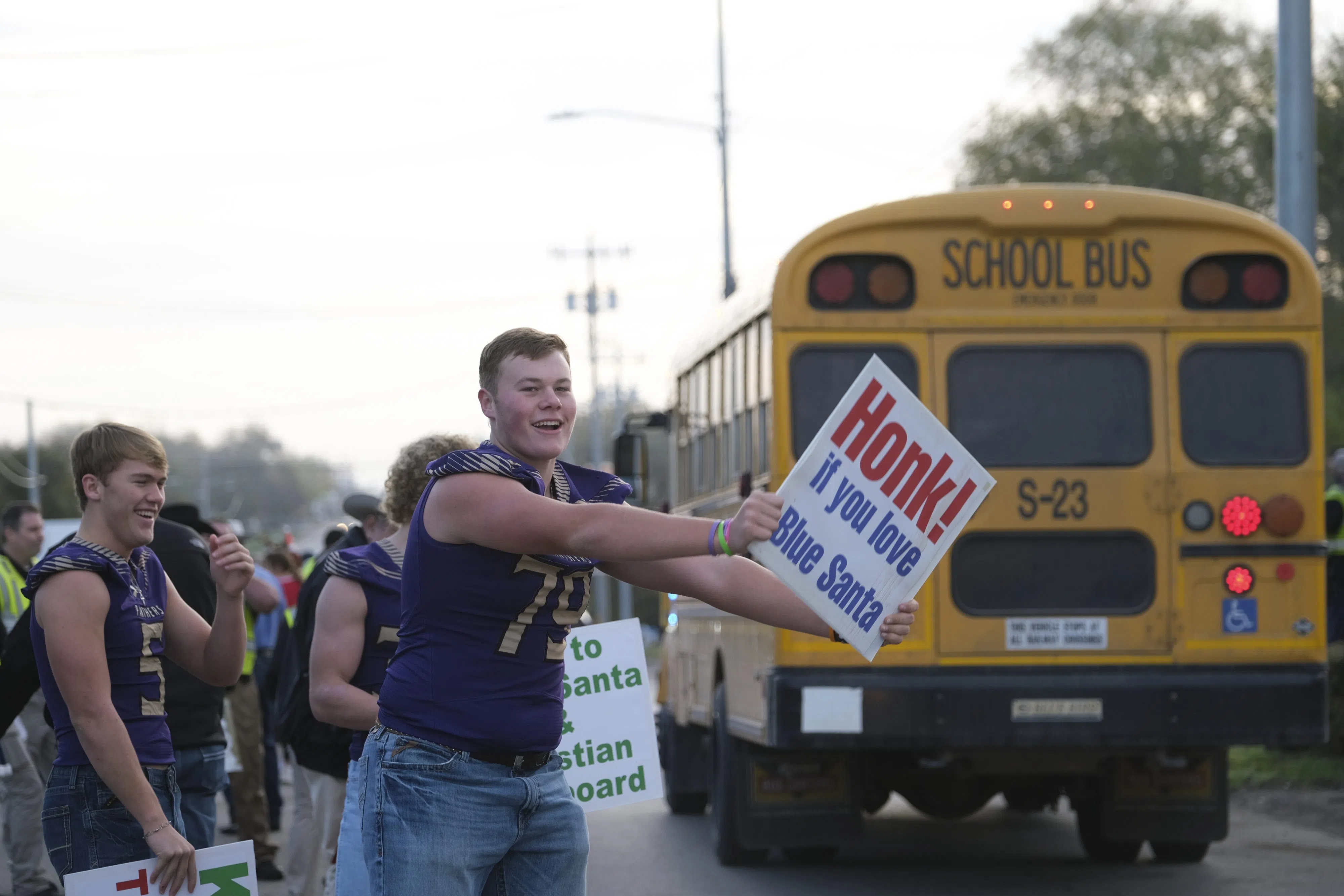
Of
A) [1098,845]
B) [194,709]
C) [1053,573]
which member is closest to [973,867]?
[1098,845]

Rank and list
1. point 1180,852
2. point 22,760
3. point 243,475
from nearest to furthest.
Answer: point 22,760 < point 1180,852 < point 243,475

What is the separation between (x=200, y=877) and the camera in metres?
4.58

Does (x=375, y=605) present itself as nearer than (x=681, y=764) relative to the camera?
Yes

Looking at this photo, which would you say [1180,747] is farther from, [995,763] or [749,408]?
[749,408]

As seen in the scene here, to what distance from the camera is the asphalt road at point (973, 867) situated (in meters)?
9.43

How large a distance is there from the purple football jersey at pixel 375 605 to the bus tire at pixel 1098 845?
5871 millimetres

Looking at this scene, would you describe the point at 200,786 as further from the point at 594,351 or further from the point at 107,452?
the point at 594,351

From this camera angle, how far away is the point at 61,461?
3745 inches

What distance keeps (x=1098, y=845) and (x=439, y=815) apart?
7383mm

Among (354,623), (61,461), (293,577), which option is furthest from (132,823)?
(61,461)

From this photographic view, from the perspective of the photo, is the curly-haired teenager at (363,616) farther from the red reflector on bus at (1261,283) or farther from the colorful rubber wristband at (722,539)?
the red reflector on bus at (1261,283)

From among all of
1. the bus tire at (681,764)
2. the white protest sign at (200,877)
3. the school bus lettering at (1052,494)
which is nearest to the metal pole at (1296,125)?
the school bus lettering at (1052,494)

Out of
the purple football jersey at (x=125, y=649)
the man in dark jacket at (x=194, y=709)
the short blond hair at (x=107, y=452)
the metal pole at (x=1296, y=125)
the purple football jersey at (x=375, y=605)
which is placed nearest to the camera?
the purple football jersey at (x=125, y=649)

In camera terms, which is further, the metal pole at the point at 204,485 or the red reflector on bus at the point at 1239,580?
the metal pole at the point at 204,485
